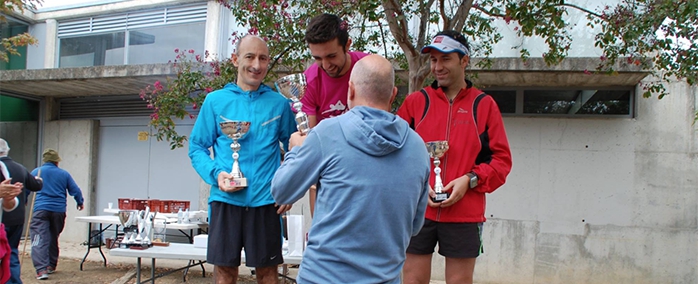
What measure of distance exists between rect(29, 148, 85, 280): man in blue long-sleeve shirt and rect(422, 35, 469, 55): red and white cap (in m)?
7.41

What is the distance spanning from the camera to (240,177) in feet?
10.0

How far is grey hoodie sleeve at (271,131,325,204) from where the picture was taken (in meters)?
2.23

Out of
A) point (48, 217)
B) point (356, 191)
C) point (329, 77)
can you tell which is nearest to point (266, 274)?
point (329, 77)

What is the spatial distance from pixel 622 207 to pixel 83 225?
10199 mm

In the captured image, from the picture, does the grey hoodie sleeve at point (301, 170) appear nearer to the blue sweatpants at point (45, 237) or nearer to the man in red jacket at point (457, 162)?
the man in red jacket at point (457, 162)

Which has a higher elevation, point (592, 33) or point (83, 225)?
point (592, 33)

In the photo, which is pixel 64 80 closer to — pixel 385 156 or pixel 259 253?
pixel 259 253

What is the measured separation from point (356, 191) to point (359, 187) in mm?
19

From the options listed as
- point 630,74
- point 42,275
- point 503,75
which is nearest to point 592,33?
point 630,74

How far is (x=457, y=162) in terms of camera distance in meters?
3.06

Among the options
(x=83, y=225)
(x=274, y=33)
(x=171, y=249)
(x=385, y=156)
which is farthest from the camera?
(x=83, y=225)

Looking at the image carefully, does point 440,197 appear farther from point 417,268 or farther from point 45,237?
point 45,237

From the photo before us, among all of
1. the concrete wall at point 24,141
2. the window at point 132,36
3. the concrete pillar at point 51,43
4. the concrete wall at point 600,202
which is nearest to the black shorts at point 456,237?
the concrete wall at point 600,202

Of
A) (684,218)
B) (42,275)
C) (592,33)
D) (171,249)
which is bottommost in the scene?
(42,275)
